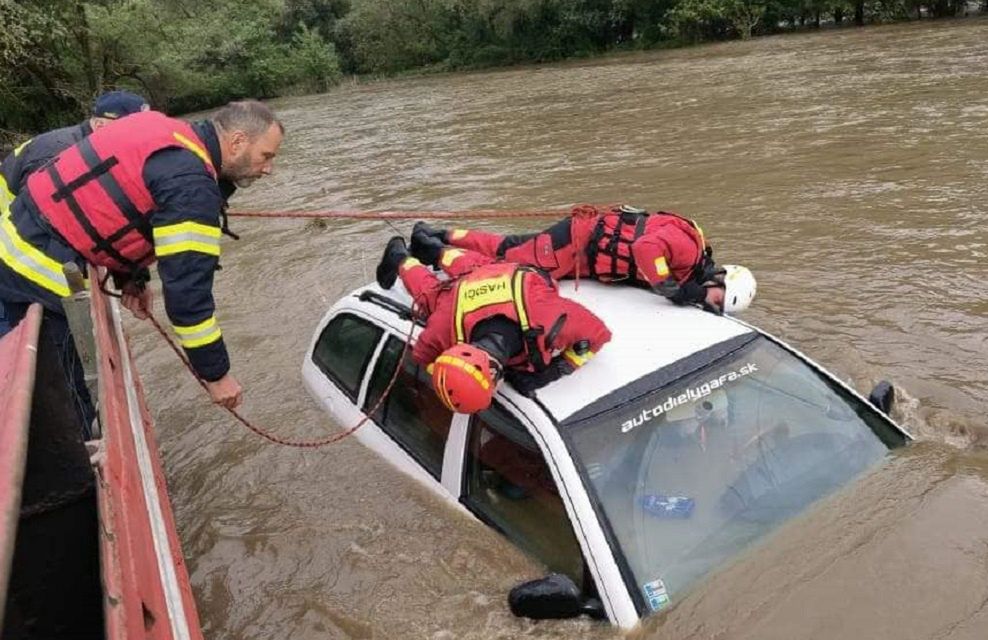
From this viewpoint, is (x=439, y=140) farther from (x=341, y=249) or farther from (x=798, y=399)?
(x=798, y=399)

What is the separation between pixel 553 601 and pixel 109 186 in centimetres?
258

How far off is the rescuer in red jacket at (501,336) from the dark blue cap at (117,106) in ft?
11.1

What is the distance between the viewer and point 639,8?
41.4 m

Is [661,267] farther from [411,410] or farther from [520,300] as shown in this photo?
[411,410]

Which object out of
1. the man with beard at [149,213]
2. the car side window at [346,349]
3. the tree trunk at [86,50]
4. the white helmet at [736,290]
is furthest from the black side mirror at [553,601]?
the tree trunk at [86,50]

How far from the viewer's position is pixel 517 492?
3412mm

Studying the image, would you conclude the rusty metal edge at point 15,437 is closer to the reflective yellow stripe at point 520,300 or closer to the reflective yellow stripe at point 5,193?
the reflective yellow stripe at point 520,300

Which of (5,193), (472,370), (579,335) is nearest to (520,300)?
(579,335)

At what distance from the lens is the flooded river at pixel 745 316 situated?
319 cm

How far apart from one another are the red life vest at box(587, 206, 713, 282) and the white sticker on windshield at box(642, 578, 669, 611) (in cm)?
204

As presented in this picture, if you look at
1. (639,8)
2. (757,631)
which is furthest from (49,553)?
(639,8)

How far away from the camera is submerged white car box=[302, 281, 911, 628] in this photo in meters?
3.00

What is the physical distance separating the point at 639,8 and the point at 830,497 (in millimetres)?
41723

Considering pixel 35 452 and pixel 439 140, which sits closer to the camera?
pixel 35 452
